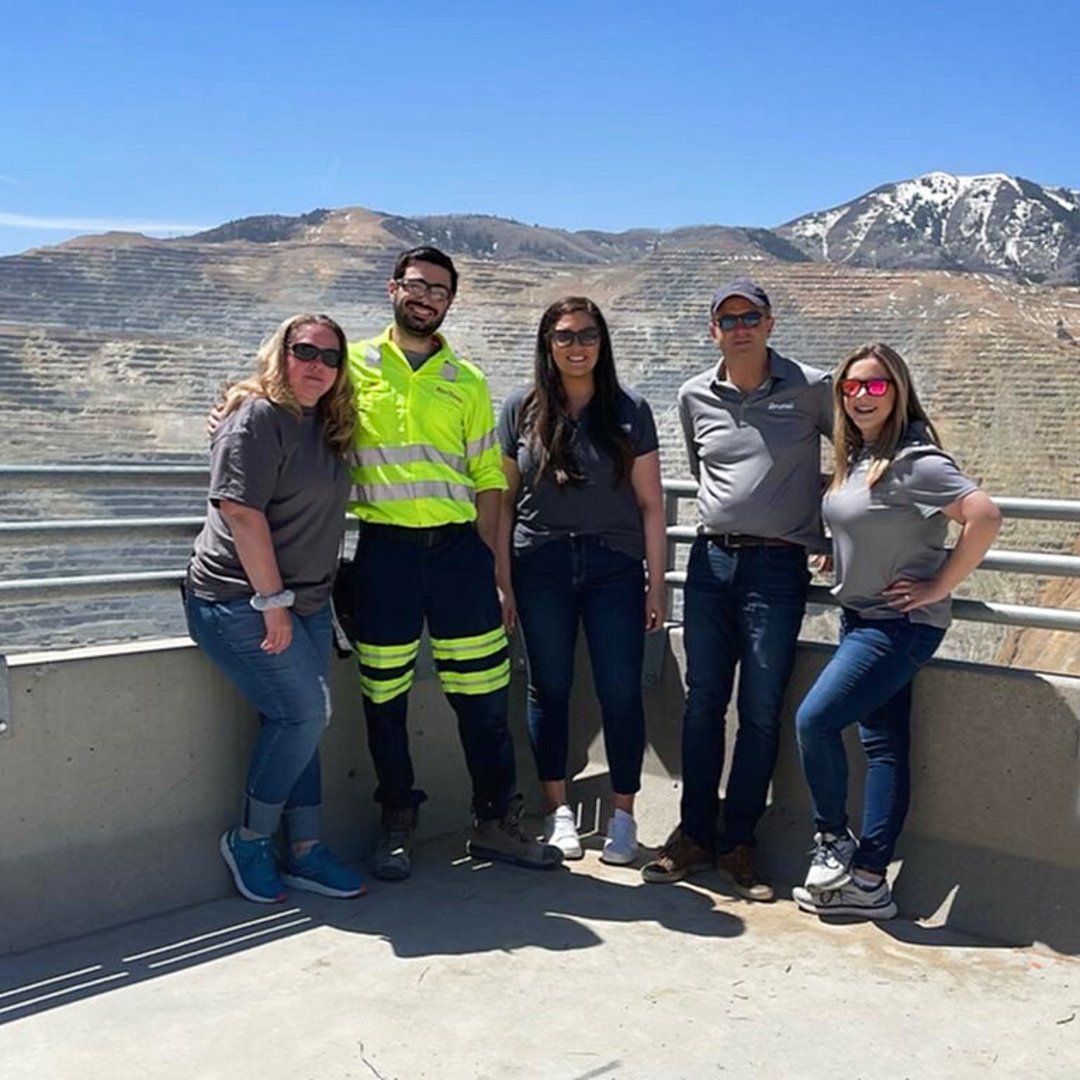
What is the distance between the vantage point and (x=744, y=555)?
4.49 meters

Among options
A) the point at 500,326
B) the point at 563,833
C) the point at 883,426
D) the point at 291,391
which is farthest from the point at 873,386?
the point at 500,326

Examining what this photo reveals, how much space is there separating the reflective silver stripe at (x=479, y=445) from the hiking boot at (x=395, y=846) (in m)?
1.25

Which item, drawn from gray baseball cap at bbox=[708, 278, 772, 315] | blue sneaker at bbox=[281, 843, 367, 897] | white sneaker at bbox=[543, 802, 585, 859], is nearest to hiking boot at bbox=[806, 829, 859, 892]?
white sneaker at bbox=[543, 802, 585, 859]

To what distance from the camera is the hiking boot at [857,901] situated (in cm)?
434

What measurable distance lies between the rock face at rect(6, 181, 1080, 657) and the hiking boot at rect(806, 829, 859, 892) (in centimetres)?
5364

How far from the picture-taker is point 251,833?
4.43 m

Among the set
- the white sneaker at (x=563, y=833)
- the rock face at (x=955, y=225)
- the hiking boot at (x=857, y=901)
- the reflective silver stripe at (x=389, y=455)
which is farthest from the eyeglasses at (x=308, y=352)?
the rock face at (x=955, y=225)

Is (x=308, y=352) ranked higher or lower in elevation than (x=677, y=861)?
higher

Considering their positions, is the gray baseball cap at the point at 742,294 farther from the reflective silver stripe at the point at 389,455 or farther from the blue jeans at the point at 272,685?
the blue jeans at the point at 272,685

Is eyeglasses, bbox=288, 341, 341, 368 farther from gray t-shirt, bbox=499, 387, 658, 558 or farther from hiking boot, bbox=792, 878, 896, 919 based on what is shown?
hiking boot, bbox=792, 878, 896, 919

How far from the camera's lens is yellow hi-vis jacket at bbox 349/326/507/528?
4426 mm

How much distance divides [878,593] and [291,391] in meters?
1.87

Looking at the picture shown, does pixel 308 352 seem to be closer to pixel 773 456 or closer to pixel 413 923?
pixel 773 456

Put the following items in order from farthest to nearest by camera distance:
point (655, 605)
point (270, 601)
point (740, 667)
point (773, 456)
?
point (655, 605), point (740, 667), point (773, 456), point (270, 601)
